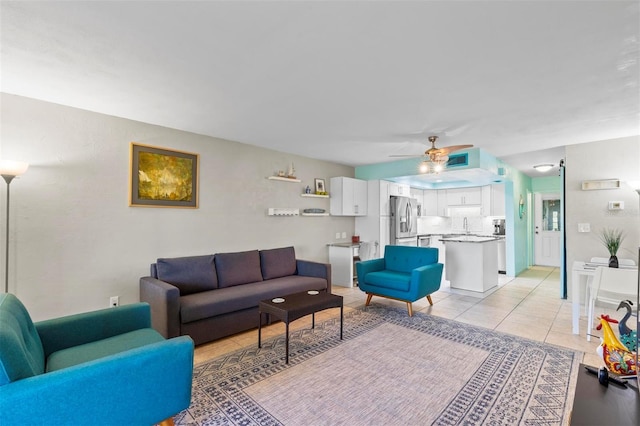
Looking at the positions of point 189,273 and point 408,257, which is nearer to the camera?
point 189,273

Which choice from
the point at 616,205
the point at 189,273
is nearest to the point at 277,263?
the point at 189,273

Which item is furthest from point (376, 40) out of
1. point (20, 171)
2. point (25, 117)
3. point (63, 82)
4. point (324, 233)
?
point (324, 233)

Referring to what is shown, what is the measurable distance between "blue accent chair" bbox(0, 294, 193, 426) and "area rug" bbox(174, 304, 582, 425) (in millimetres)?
456

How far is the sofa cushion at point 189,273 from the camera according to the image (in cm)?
338

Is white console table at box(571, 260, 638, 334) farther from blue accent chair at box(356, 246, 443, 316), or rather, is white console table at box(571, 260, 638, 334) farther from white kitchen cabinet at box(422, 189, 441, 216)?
white kitchen cabinet at box(422, 189, 441, 216)

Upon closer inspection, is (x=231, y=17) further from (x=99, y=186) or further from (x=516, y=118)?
(x=516, y=118)

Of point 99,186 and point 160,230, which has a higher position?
point 99,186

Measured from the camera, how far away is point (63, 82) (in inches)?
101

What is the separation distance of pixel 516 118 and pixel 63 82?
458 cm

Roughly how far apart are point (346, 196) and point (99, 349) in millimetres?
4678

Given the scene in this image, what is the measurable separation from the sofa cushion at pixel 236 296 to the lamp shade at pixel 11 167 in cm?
181

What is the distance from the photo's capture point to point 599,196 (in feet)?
14.4

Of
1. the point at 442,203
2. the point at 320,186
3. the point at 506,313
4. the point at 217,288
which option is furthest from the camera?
the point at 442,203

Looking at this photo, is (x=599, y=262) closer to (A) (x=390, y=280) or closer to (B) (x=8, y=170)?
(A) (x=390, y=280)
